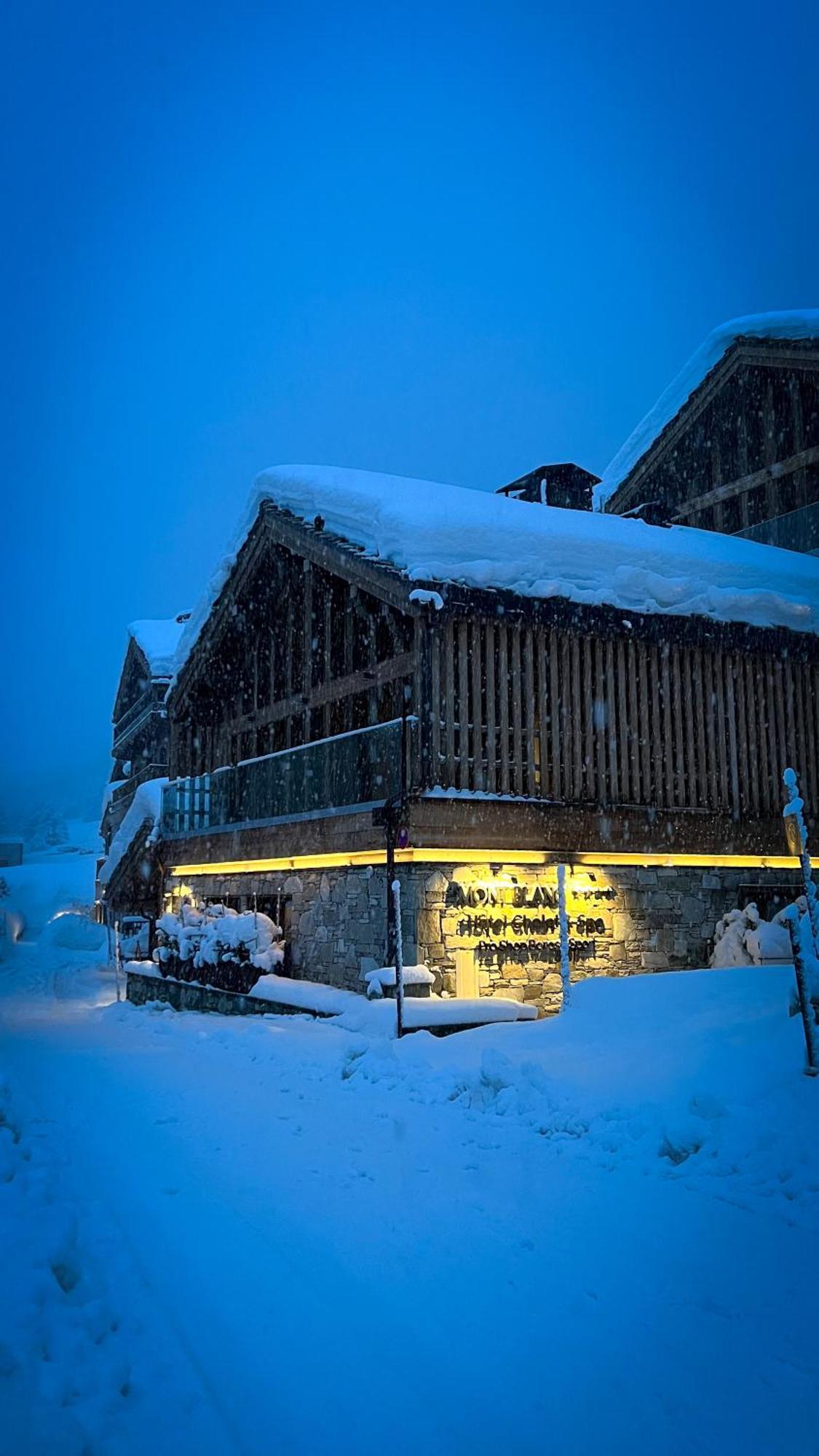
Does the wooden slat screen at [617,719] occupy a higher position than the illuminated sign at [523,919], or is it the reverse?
the wooden slat screen at [617,719]

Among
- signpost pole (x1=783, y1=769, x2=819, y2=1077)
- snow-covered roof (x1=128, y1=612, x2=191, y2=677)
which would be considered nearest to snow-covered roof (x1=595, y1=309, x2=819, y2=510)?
snow-covered roof (x1=128, y1=612, x2=191, y2=677)

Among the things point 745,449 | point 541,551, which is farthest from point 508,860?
point 745,449

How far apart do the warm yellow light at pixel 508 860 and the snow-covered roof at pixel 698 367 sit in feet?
32.7

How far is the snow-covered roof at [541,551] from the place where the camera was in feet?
42.5

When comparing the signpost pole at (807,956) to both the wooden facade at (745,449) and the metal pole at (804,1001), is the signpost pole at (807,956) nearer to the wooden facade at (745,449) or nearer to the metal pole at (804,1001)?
the metal pole at (804,1001)

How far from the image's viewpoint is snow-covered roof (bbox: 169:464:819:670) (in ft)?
42.5

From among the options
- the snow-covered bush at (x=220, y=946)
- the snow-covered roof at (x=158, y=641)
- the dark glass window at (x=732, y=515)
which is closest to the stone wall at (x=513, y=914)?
the snow-covered bush at (x=220, y=946)

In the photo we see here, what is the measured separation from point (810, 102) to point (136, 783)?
216737 mm

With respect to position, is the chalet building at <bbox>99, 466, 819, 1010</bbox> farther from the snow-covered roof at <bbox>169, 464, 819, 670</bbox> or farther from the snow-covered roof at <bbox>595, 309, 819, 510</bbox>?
the snow-covered roof at <bbox>595, 309, 819, 510</bbox>

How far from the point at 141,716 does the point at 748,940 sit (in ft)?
79.9

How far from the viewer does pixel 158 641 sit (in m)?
33.2

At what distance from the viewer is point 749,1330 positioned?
12.8 ft

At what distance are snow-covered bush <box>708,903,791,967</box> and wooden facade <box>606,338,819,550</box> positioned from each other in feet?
27.1

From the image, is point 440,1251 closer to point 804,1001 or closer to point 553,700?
point 804,1001
